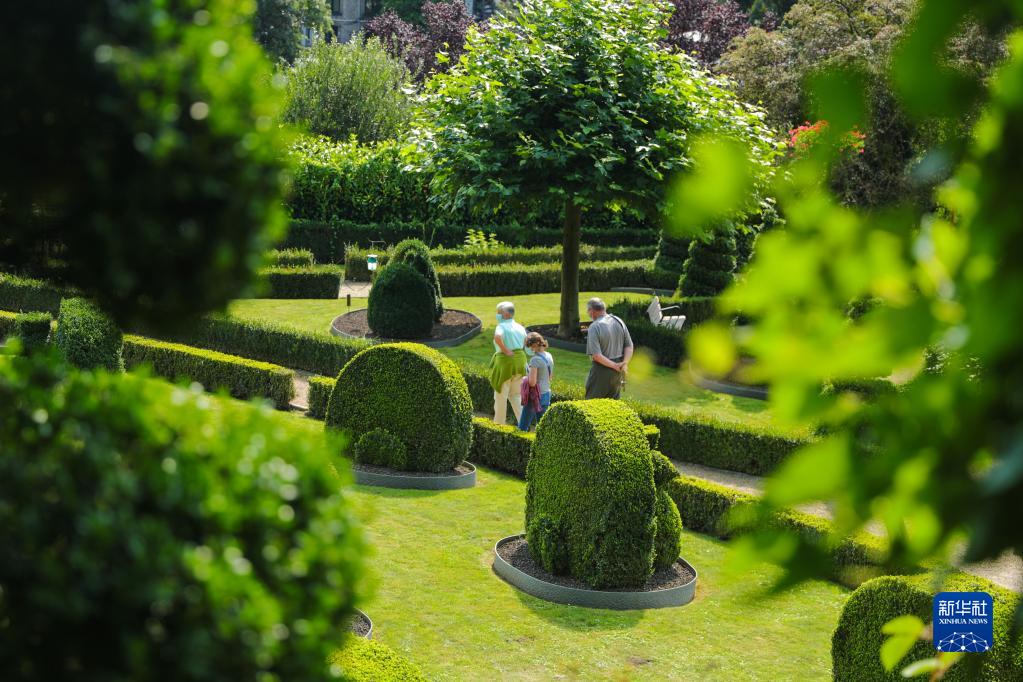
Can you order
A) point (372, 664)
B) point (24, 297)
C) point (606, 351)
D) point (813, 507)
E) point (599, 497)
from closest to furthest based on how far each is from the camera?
point (372, 664) < point (599, 497) < point (813, 507) < point (606, 351) < point (24, 297)

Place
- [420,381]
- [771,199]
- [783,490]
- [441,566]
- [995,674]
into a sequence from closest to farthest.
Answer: [783,490] < [995,674] < [441,566] < [420,381] < [771,199]

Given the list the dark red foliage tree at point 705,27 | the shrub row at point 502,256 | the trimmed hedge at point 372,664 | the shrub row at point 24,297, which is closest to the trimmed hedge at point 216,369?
the shrub row at point 24,297

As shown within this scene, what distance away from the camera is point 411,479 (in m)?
13.3

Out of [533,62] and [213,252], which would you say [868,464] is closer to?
[213,252]

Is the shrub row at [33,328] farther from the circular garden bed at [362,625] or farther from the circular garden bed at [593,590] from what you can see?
the circular garden bed at [362,625]

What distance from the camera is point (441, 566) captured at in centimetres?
1095

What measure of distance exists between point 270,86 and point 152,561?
41.3 inches

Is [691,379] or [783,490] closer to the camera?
[783,490]

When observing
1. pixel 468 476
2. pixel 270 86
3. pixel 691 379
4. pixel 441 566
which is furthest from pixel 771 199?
pixel 270 86

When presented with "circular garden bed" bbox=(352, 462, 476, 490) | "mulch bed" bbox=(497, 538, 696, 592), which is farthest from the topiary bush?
"mulch bed" bbox=(497, 538, 696, 592)

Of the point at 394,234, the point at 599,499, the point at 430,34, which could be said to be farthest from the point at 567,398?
the point at 430,34

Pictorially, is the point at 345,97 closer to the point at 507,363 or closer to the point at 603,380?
the point at 507,363

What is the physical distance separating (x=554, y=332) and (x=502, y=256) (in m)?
6.44

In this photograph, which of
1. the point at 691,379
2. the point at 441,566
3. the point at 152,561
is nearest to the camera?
the point at 152,561
